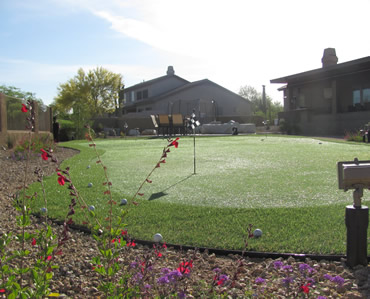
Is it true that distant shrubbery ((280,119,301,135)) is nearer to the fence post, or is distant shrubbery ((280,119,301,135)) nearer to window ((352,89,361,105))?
window ((352,89,361,105))

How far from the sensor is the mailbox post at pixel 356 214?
97.3 inches

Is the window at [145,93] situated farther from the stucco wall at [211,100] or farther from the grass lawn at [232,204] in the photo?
the grass lawn at [232,204]

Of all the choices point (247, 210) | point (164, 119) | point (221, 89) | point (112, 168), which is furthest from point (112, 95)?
point (247, 210)

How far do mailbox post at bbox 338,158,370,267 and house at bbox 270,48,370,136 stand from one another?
21574 millimetres

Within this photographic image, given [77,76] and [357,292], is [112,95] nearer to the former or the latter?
[77,76]

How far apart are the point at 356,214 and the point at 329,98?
26694 millimetres

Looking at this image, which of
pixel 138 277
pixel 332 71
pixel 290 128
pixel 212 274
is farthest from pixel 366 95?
pixel 138 277

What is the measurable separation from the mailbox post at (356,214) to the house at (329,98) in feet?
70.8

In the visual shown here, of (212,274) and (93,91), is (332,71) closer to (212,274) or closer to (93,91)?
(212,274)

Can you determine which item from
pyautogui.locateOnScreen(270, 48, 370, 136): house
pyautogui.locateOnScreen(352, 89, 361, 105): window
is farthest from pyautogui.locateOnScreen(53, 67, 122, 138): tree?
pyautogui.locateOnScreen(352, 89, 361, 105): window

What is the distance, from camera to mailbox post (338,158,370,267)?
2471 millimetres

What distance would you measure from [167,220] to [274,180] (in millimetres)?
2604

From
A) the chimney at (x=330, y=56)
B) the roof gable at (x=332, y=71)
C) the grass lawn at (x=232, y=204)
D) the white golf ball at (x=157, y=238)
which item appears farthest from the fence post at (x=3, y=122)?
the chimney at (x=330, y=56)

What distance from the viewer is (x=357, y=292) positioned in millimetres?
2195
